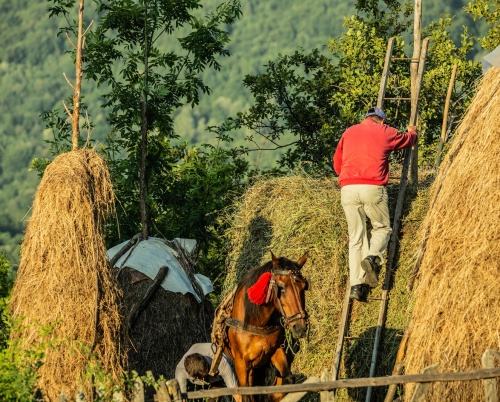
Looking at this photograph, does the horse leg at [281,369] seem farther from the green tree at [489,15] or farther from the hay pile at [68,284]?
the green tree at [489,15]

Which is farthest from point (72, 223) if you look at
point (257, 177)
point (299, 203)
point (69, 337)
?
point (257, 177)

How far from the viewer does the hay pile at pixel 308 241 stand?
503 inches

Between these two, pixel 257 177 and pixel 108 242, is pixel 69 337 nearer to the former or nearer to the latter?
pixel 257 177

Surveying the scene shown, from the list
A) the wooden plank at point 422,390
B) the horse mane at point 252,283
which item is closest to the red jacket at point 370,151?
the horse mane at point 252,283

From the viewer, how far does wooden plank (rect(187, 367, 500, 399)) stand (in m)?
9.12

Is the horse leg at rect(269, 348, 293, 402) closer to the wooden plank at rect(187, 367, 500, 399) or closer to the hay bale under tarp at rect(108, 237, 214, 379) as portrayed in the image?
the wooden plank at rect(187, 367, 500, 399)

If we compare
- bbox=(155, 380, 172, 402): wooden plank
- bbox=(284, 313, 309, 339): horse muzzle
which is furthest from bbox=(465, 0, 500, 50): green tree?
bbox=(155, 380, 172, 402): wooden plank

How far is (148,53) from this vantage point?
18.1m

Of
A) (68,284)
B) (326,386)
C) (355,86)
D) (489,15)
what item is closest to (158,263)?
(68,284)

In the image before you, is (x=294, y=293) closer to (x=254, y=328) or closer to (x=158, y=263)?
(x=254, y=328)

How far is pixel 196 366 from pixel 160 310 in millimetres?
4410

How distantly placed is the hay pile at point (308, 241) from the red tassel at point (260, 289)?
1.80 meters

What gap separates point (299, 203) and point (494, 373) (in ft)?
15.6

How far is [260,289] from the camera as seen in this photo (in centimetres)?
1102
